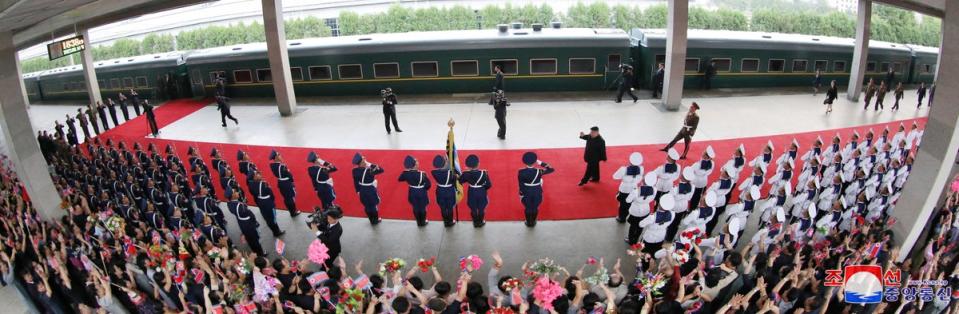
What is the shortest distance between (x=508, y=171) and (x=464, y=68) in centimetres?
864

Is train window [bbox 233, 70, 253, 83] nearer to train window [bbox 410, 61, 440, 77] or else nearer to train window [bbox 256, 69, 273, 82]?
train window [bbox 256, 69, 273, 82]

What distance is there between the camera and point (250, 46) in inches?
850

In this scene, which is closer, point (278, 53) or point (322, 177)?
point (322, 177)

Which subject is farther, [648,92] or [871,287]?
[648,92]

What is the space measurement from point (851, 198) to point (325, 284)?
824 centimetres

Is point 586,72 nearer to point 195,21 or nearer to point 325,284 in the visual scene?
point 325,284

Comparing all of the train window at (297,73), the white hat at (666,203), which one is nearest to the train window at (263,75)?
the train window at (297,73)

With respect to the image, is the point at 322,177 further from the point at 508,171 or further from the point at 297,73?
the point at 297,73

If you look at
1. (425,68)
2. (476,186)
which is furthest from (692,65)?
(476,186)

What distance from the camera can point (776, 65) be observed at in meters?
19.7

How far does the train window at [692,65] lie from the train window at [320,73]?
13684 millimetres

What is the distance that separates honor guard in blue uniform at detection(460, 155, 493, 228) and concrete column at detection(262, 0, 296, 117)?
10.9 meters

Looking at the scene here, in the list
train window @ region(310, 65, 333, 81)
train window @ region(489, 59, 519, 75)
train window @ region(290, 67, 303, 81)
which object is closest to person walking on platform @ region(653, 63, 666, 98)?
train window @ region(489, 59, 519, 75)

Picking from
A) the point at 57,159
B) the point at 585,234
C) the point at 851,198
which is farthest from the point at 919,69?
the point at 57,159
